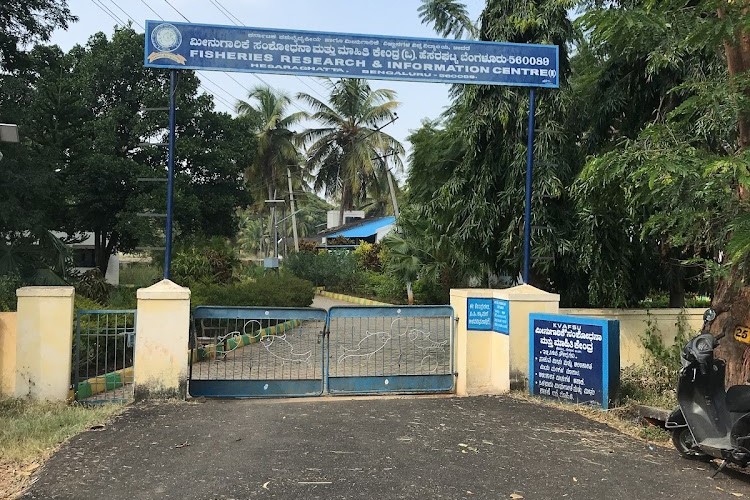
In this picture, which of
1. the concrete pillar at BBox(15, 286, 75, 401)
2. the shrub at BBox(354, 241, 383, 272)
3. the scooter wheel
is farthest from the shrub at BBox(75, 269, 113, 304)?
the shrub at BBox(354, 241, 383, 272)

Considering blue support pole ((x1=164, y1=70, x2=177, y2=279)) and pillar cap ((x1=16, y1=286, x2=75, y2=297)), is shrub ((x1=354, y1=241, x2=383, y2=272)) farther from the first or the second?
pillar cap ((x1=16, y1=286, x2=75, y2=297))

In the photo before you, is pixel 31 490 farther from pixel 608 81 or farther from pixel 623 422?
pixel 608 81

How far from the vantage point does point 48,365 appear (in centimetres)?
813

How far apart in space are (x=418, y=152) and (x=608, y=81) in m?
4.76

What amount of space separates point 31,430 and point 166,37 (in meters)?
5.37

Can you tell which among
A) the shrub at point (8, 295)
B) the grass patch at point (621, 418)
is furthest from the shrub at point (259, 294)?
the grass patch at point (621, 418)

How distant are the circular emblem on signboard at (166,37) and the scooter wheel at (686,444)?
7788 millimetres

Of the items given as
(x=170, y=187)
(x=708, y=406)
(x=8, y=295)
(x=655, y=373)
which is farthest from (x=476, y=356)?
(x=8, y=295)

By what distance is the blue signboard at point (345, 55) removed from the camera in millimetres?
9172

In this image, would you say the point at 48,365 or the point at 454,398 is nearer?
the point at 48,365

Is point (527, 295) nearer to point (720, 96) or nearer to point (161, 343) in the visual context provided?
point (720, 96)

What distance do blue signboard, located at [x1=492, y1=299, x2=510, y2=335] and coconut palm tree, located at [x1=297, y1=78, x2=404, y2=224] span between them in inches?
1151

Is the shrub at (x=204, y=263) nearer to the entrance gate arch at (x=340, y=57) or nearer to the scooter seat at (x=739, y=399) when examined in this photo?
the entrance gate arch at (x=340, y=57)

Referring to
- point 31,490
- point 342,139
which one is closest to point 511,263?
point 31,490
